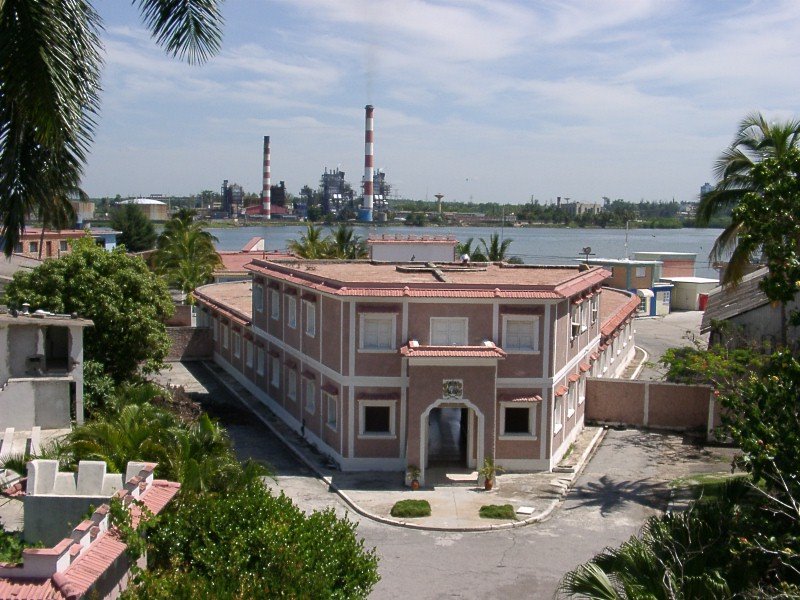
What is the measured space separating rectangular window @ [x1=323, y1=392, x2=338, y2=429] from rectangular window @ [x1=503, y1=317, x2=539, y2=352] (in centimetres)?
529

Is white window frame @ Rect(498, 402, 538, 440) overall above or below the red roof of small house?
below

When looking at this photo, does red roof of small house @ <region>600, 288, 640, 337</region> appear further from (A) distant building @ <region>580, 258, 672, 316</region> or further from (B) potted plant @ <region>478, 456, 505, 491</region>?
(B) potted plant @ <region>478, 456, 505, 491</region>

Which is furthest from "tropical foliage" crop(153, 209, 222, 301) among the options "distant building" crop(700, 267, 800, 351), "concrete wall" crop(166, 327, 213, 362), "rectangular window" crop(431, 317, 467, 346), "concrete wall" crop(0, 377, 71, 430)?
"distant building" crop(700, 267, 800, 351)

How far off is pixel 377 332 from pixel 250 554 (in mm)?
13718

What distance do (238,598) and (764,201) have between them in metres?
10.8

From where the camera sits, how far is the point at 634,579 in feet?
36.1

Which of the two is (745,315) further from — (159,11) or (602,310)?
(159,11)

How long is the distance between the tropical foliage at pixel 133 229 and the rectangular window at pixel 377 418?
71526 mm

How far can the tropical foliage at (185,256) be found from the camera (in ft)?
175

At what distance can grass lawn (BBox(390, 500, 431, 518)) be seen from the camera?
2145cm

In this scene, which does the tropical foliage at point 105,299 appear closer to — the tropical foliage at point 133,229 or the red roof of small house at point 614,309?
the red roof of small house at point 614,309

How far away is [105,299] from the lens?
1163 inches

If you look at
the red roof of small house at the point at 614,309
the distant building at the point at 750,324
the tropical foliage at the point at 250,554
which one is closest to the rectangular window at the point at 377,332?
the distant building at the point at 750,324

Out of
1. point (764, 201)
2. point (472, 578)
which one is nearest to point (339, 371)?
point (472, 578)
